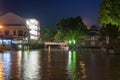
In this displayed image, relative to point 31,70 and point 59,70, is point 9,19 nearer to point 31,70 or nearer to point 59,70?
point 31,70

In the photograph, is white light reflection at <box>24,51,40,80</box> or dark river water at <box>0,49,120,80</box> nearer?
white light reflection at <box>24,51,40,80</box>

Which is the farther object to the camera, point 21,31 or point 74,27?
point 21,31

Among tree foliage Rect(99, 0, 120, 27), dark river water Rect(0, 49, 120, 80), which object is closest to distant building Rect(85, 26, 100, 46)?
tree foliage Rect(99, 0, 120, 27)

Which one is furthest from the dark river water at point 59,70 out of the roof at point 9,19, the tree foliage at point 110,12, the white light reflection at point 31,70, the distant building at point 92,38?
the distant building at point 92,38

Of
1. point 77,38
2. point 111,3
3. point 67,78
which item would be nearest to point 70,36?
point 77,38

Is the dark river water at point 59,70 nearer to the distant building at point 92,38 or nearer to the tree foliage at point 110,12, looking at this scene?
the tree foliage at point 110,12

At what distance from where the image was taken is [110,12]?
1980 inches

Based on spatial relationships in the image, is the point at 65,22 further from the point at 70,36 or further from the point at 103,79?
the point at 103,79

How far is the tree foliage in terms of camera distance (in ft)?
161

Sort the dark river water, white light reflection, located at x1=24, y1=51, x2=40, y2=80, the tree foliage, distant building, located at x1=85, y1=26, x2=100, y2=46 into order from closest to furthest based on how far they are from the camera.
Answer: white light reflection, located at x1=24, y1=51, x2=40, y2=80 → the dark river water → the tree foliage → distant building, located at x1=85, y1=26, x2=100, y2=46

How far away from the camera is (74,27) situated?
449 feet

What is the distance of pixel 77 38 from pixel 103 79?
12107 centimetres

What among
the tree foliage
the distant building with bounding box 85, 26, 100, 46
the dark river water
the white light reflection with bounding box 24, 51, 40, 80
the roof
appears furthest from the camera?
the distant building with bounding box 85, 26, 100, 46

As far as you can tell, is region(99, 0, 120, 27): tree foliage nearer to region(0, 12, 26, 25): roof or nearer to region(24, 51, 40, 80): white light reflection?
region(24, 51, 40, 80): white light reflection
